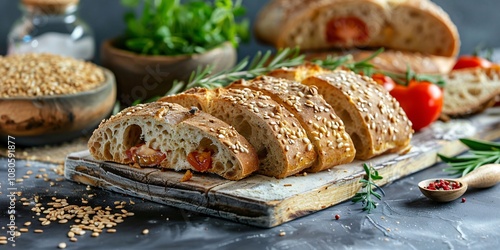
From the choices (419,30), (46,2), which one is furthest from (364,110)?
(46,2)

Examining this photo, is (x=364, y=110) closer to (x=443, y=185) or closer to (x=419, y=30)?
(x=443, y=185)

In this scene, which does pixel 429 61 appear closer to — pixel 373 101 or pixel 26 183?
pixel 373 101

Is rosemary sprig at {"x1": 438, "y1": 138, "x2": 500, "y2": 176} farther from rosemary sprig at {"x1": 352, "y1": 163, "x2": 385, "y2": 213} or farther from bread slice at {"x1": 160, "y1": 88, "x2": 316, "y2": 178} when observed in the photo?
bread slice at {"x1": 160, "y1": 88, "x2": 316, "y2": 178}

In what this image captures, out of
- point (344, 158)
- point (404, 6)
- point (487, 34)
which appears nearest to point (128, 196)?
point (344, 158)

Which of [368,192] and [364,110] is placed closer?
[368,192]

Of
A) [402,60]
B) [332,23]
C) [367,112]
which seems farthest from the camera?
[332,23]

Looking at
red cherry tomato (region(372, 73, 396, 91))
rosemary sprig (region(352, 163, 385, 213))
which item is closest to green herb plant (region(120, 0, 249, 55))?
red cherry tomato (region(372, 73, 396, 91))
